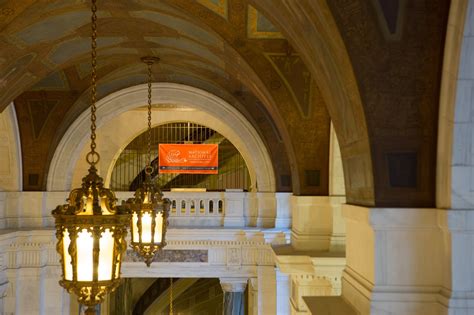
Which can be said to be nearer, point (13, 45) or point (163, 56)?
point (13, 45)

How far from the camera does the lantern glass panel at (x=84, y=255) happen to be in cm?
425

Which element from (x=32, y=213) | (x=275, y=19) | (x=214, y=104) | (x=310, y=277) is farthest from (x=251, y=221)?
(x=275, y=19)

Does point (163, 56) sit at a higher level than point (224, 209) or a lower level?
higher

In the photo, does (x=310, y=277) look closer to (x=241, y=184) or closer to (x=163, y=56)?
(x=163, y=56)

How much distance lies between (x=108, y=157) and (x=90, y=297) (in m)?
12.0

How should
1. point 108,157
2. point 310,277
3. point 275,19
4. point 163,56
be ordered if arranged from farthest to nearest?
point 108,157
point 163,56
point 310,277
point 275,19

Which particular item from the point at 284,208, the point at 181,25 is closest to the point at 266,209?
the point at 284,208

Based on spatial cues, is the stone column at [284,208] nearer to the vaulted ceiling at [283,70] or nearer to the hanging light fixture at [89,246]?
the vaulted ceiling at [283,70]

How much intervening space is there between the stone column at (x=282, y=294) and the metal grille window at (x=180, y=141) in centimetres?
746

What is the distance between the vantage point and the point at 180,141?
17984 millimetres

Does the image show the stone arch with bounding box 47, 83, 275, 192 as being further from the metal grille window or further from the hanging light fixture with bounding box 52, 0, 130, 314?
the hanging light fixture with bounding box 52, 0, 130, 314

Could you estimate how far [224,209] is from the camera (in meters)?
13.6

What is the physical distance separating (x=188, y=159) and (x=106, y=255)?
1061 centimetres

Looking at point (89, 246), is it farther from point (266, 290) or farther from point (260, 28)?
point (266, 290)
